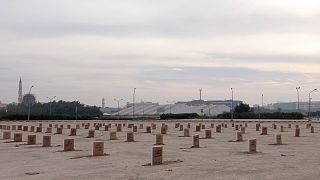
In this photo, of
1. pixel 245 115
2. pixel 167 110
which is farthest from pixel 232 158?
pixel 167 110

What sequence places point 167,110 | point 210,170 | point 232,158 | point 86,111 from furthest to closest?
point 167,110 < point 86,111 < point 232,158 < point 210,170

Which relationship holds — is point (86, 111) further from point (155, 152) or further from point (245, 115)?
point (155, 152)

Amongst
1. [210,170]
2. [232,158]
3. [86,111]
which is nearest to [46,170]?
[210,170]

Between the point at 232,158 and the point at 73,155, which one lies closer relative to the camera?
the point at 232,158

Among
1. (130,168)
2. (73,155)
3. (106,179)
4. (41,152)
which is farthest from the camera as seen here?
(41,152)

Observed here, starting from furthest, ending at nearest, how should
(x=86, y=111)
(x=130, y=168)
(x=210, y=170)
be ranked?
(x=86, y=111)
(x=130, y=168)
(x=210, y=170)

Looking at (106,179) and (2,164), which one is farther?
(2,164)

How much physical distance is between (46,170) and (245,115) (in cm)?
9190

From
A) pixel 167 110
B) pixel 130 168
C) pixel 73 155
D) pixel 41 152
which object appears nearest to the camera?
pixel 130 168

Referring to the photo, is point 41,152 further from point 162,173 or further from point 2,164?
point 162,173

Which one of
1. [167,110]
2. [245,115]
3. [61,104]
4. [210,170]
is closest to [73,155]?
[210,170]

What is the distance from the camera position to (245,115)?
344 ft

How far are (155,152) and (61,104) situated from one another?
156m

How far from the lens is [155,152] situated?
1542 centimetres
